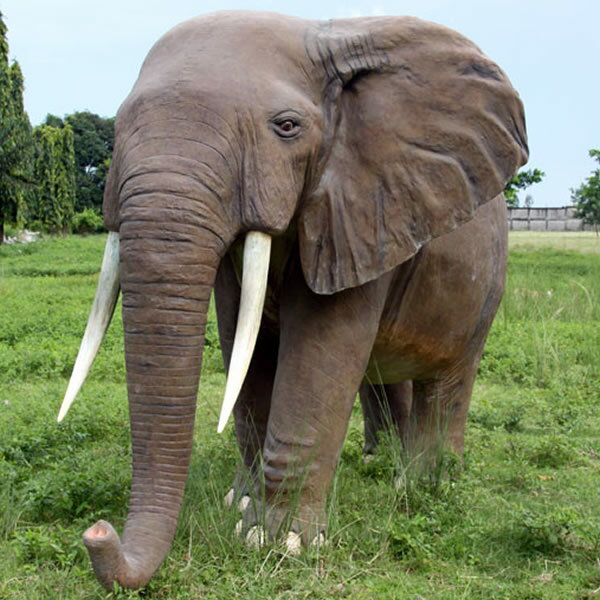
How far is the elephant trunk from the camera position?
10.9 ft

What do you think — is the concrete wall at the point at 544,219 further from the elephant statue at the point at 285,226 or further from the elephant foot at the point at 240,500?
the elephant statue at the point at 285,226

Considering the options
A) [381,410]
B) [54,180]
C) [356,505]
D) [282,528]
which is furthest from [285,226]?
[54,180]

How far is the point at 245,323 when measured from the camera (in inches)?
139

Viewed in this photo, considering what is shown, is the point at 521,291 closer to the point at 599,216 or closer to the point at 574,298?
the point at 574,298

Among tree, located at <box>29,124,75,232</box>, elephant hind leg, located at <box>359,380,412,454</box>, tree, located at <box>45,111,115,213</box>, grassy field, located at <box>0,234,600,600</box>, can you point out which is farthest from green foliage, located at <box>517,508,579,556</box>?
tree, located at <box>45,111,115,213</box>

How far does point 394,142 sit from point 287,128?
57 centimetres

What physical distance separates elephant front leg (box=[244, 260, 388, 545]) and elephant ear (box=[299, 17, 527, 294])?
0.19 m

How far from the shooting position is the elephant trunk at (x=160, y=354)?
10.9ft

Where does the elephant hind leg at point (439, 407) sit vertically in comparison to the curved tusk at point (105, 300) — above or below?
below

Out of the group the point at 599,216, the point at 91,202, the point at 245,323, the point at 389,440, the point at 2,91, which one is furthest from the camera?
the point at 91,202

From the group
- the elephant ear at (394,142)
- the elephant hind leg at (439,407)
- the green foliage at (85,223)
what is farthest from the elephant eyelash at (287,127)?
the green foliage at (85,223)

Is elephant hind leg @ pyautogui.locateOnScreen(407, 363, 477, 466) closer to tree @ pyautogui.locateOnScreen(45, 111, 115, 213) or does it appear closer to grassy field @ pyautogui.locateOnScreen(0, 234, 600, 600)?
grassy field @ pyautogui.locateOnScreen(0, 234, 600, 600)

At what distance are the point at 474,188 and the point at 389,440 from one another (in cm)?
152

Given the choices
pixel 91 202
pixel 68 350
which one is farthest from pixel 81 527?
pixel 91 202
